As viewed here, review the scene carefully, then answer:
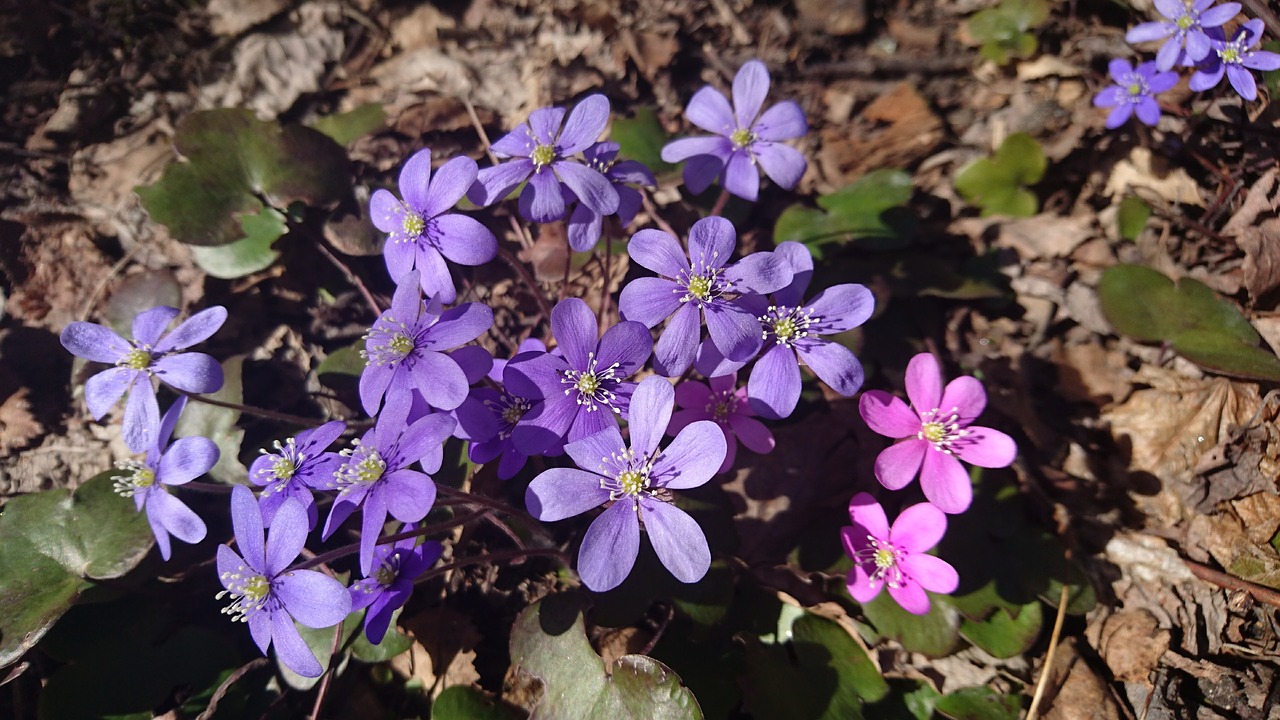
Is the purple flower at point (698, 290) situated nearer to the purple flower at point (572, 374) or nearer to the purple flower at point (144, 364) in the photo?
the purple flower at point (572, 374)

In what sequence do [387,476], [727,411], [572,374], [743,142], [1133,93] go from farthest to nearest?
[1133,93] < [743,142] < [727,411] < [572,374] < [387,476]

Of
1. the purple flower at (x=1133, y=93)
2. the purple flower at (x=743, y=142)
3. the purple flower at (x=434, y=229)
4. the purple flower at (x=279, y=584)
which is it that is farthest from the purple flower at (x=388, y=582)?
the purple flower at (x=1133, y=93)

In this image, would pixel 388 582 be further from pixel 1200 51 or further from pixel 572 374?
pixel 1200 51

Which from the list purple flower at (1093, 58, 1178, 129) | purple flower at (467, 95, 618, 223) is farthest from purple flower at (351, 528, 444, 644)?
purple flower at (1093, 58, 1178, 129)

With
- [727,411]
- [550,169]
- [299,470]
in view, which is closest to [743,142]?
[550,169]

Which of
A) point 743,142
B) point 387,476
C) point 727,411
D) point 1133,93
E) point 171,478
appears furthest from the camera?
point 1133,93
